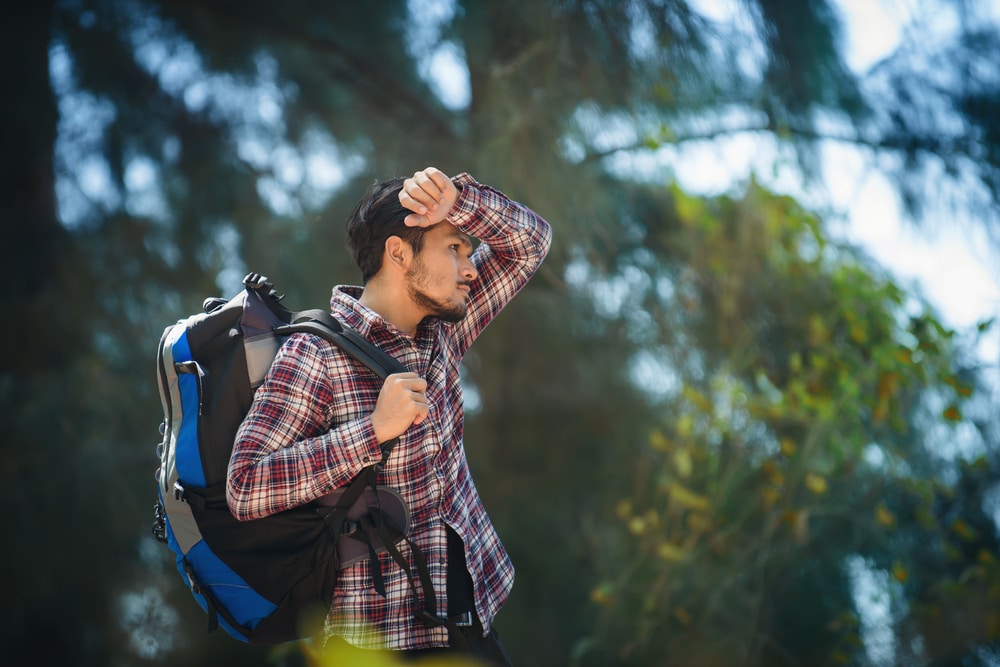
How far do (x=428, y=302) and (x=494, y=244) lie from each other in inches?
9.5

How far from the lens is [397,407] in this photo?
1516 millimetres

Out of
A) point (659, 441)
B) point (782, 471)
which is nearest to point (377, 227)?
point (659, 441)

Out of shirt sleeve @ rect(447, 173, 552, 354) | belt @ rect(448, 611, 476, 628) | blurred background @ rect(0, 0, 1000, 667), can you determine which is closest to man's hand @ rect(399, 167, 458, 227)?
shirt sleeve @ rect(447, 173, 552, 354)

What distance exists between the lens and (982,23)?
330 centimetres

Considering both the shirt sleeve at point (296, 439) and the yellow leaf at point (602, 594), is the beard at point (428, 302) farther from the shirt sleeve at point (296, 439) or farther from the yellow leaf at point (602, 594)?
the yellow leaf at point (602, 594)

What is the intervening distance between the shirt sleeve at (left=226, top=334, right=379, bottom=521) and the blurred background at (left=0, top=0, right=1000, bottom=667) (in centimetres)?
215

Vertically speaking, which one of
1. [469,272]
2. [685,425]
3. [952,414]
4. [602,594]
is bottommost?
[602,594]

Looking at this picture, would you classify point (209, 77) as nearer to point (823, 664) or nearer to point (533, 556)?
point (533, 556)

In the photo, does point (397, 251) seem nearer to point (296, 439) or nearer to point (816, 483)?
point (296, 439)

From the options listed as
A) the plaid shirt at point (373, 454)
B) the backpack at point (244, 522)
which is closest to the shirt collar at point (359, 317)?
the plaid shirt at point (373, 454)

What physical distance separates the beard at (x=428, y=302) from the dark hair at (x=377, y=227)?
45 mm

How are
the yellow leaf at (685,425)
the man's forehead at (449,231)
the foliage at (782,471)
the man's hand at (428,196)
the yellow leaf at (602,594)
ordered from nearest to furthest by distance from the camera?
the man's hand at (428,196)
the man's forehead at (449,231)
the foliage at (782,471)
the yellow leaf at (602,594)
the yellow leaf at (685,425)

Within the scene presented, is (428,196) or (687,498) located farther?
(687,498)

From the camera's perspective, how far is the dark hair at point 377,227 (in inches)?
72.2
